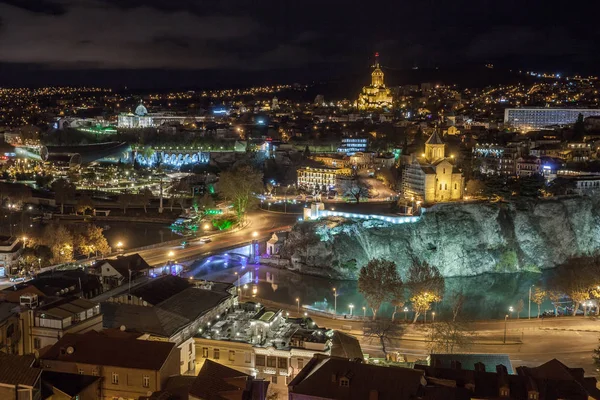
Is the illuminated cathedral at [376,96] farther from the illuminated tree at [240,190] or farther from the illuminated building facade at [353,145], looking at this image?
the illuminated tree at [240,190]

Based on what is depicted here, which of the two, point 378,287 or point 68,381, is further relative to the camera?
point 378,287

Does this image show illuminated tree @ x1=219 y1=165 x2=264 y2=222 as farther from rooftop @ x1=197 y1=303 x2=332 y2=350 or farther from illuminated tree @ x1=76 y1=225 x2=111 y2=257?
rooftop @ x1=197 y1=303 x2=332 y2=350

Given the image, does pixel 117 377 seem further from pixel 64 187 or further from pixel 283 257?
pixel 64 187

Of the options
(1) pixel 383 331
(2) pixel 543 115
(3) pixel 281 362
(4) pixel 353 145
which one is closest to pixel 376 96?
(2) pixel 543 115

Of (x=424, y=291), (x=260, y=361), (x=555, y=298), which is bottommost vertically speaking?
(x=555, y=298)

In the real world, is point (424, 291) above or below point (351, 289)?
above

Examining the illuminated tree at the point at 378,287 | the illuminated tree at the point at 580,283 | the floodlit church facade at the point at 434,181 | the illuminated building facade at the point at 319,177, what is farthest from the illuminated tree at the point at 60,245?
the illuminated building facade at the point at 319,177

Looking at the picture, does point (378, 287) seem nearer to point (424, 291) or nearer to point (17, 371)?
point (424, 291)
